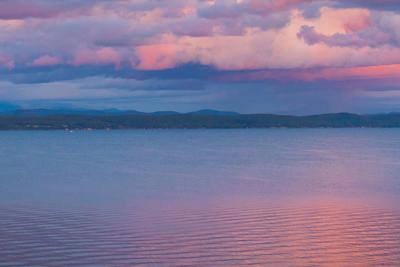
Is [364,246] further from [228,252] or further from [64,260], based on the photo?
[64,260]

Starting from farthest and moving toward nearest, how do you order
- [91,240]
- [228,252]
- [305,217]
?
[305,217] → [91,240] → [228,252]

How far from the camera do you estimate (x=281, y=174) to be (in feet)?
184

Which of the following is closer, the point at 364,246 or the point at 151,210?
the point at 364,246

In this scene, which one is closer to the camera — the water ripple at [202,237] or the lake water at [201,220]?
the water ripple at [202,237]

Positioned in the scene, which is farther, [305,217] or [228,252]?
[305,217]

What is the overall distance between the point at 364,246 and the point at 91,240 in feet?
28.5

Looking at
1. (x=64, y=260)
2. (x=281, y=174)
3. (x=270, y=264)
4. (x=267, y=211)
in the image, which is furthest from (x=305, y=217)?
(x=281, y=174)

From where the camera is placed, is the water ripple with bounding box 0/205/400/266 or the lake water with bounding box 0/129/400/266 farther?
the lake water with bounding box 0/129/400/266

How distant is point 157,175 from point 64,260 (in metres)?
35.5

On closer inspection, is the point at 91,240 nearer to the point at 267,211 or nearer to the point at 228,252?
the point at 228,252

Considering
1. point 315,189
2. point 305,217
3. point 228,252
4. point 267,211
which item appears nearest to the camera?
point 228,252

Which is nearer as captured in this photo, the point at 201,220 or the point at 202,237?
the point at 202,237

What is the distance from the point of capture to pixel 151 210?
32.6 metres

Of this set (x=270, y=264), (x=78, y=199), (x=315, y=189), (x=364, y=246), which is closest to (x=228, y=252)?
(x=270, y=264)
